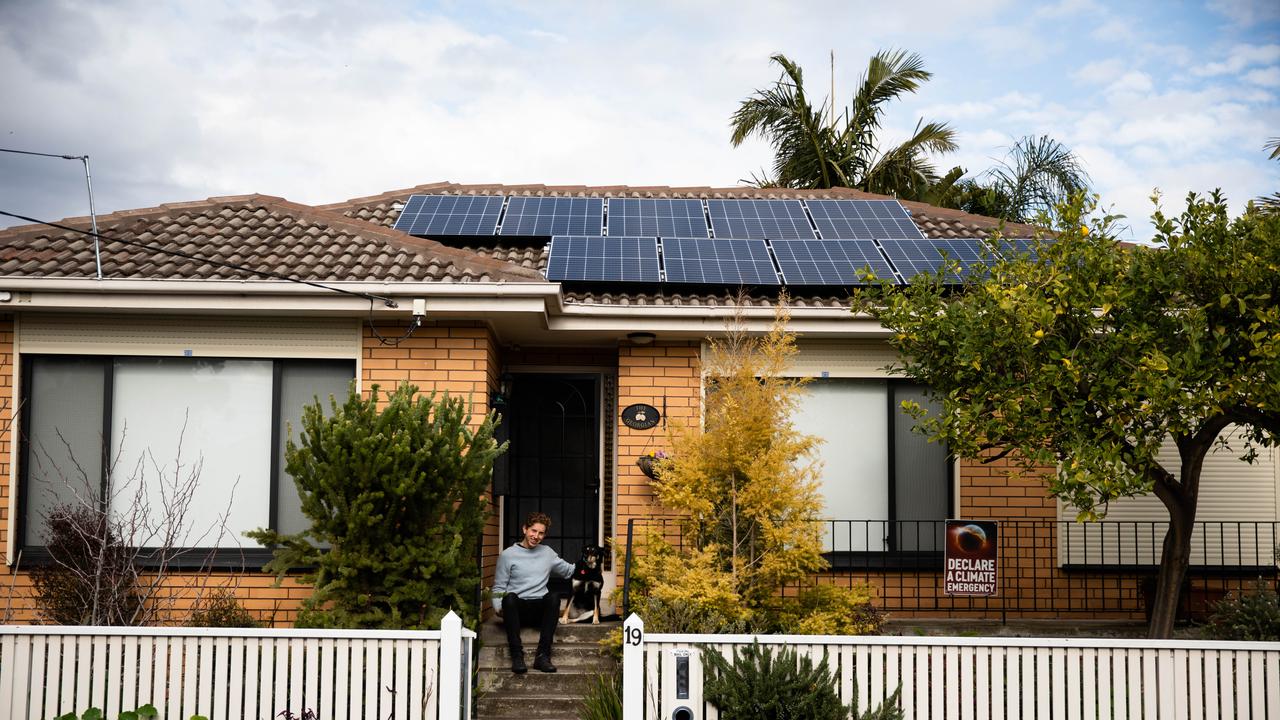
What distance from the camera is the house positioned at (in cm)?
924

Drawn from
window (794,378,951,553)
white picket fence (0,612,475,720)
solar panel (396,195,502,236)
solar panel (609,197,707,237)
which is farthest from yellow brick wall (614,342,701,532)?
white picket fence (0,612,475,720)

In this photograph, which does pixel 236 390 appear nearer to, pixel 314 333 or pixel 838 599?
pixel 314 333

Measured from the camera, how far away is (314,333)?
9.66m

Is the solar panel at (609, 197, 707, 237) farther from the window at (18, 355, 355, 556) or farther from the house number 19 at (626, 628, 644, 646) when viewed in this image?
the house number 19 at (626, 628, 644, 646)

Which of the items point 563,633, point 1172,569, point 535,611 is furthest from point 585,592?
point 1172,569

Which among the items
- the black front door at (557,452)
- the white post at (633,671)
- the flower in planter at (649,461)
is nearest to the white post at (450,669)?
the white post at (633,671)

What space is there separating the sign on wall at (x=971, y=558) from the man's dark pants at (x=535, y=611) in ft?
11.5

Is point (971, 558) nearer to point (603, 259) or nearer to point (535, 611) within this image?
point (535, 611)

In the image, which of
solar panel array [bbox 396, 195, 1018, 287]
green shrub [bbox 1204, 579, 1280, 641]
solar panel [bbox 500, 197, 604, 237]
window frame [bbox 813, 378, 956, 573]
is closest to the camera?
green shrub [bbox 1204, 579, 1280, 641]

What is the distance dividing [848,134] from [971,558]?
1364 centimetres

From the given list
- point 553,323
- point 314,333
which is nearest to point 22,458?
point 314,333

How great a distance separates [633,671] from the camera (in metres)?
6.32

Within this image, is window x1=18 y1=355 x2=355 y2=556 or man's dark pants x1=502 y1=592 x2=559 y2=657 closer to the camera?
man's dark pants x1=502 y1=592 x2=559 y2=657

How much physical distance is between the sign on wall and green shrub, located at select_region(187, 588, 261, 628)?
603 cm
